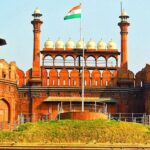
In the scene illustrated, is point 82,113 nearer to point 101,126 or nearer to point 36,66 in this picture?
point 101,126

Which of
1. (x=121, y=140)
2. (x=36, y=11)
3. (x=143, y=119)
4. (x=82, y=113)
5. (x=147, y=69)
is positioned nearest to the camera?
(x=121, y=140)

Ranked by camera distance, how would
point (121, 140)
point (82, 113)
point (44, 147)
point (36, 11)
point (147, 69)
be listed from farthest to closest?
point (36, 11)
point (147, 69)
point (82, 113)
point (121, 140)
point (44, 147)

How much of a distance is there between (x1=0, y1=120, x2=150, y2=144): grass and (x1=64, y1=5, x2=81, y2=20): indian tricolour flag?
6.64 meters

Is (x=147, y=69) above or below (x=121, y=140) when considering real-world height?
above

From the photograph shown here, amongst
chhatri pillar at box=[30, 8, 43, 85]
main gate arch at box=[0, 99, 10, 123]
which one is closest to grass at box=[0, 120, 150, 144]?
main gate arch at box=[0, 99, 10, 123]

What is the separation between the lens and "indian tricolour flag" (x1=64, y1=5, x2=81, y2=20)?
93.8ft

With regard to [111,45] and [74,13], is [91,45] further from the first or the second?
[74,13]

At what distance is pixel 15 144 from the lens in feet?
69.8

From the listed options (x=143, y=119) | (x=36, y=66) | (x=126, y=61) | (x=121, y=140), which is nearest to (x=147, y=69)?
(x=126, y=61)

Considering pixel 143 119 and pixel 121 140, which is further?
pixel 143 119

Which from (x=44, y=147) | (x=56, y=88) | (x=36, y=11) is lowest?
(x=44, y=147)

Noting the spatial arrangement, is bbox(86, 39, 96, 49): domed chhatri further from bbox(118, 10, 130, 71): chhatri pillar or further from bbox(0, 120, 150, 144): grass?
bbox(0, 120, 150, 144): grass

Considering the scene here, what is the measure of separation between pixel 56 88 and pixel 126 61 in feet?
17.4

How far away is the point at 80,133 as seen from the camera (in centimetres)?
2317
